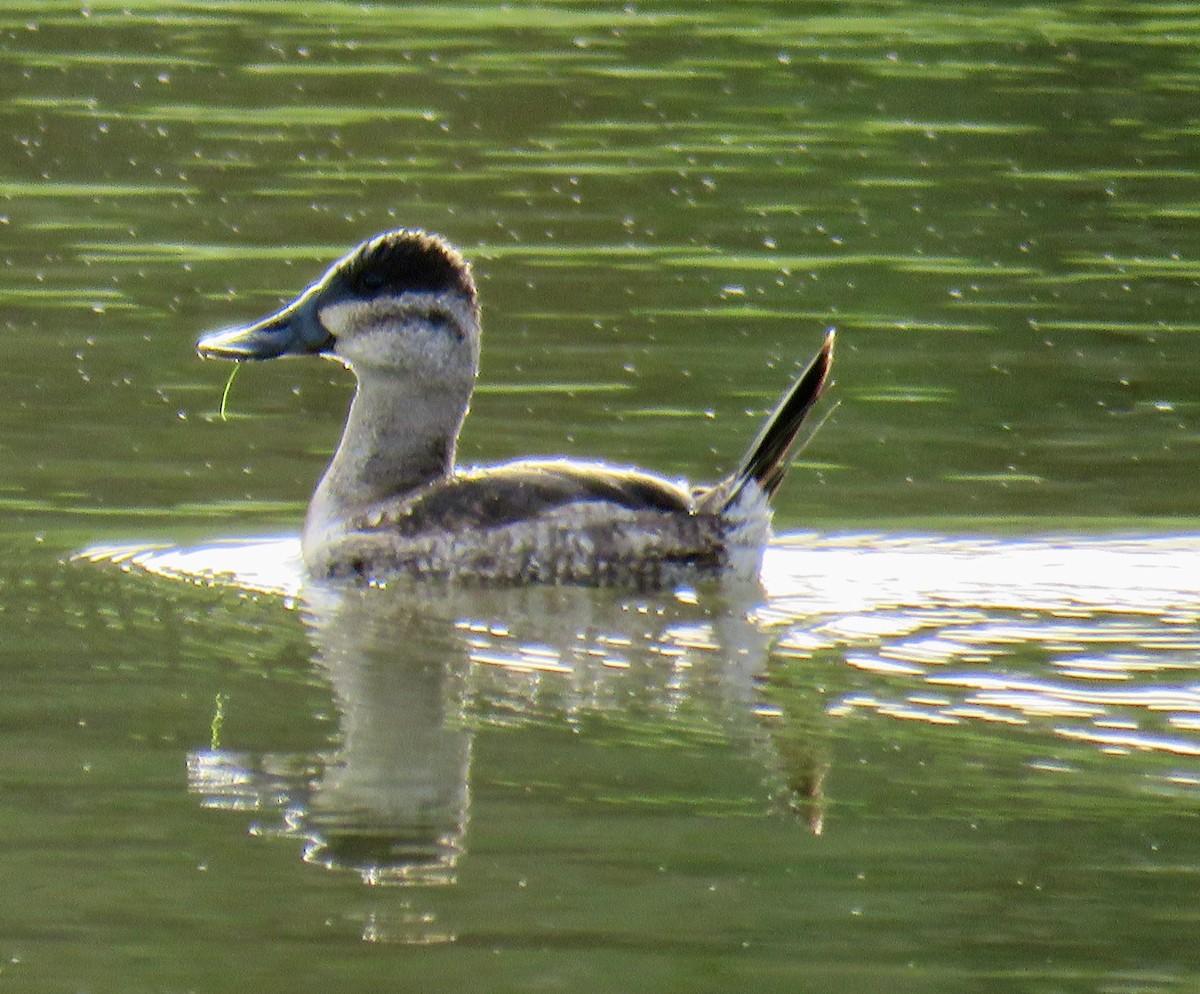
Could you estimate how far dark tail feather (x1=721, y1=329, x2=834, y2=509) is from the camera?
9289mm

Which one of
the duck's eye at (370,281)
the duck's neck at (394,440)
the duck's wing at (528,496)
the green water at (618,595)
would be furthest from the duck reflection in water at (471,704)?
the duck's eye at (370,281)

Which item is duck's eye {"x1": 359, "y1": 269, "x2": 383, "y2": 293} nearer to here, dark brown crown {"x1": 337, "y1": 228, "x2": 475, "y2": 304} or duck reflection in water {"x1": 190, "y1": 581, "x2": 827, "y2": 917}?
dark brown crown {"x1": 337, "y1": 228, "x2": 475, "y2": 304}

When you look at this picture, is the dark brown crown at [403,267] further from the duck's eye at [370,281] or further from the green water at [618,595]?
the green water at [618,595]

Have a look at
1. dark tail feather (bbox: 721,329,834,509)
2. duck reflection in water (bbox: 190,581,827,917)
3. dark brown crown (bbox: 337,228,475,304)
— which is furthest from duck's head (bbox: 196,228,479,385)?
dark tail feather (bbox: 721,329,834,509)

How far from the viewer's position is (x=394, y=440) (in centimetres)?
1027

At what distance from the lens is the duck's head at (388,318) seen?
400 inches

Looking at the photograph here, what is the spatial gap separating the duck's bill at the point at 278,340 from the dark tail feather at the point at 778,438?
1.63m

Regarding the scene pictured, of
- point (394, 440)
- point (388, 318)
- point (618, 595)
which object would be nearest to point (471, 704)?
point (618, 595)

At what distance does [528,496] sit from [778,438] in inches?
32.3

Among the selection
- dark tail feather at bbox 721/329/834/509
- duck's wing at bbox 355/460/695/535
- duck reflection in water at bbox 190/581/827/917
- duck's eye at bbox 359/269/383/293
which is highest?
duck's eye at bbox 359/269/383/293

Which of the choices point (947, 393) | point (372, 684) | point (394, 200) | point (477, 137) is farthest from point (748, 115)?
point (372, 684)

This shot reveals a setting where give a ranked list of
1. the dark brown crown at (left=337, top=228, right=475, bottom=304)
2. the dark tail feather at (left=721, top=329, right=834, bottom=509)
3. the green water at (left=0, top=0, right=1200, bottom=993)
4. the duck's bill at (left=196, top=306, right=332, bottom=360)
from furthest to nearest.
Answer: the duck's bill at (left=196, top=306, right=332, bottom=360) < the dark brown crown at (left=337, top=228, right=475, bottom=304) < the dark tail feather at (left=721, top=329, right=834, bottom=509) < the green water at (left=0, top=0, right=1200, bottom=993)

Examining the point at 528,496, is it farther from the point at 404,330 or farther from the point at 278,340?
the point at 278,340

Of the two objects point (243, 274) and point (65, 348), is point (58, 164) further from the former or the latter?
point (65, 348)
